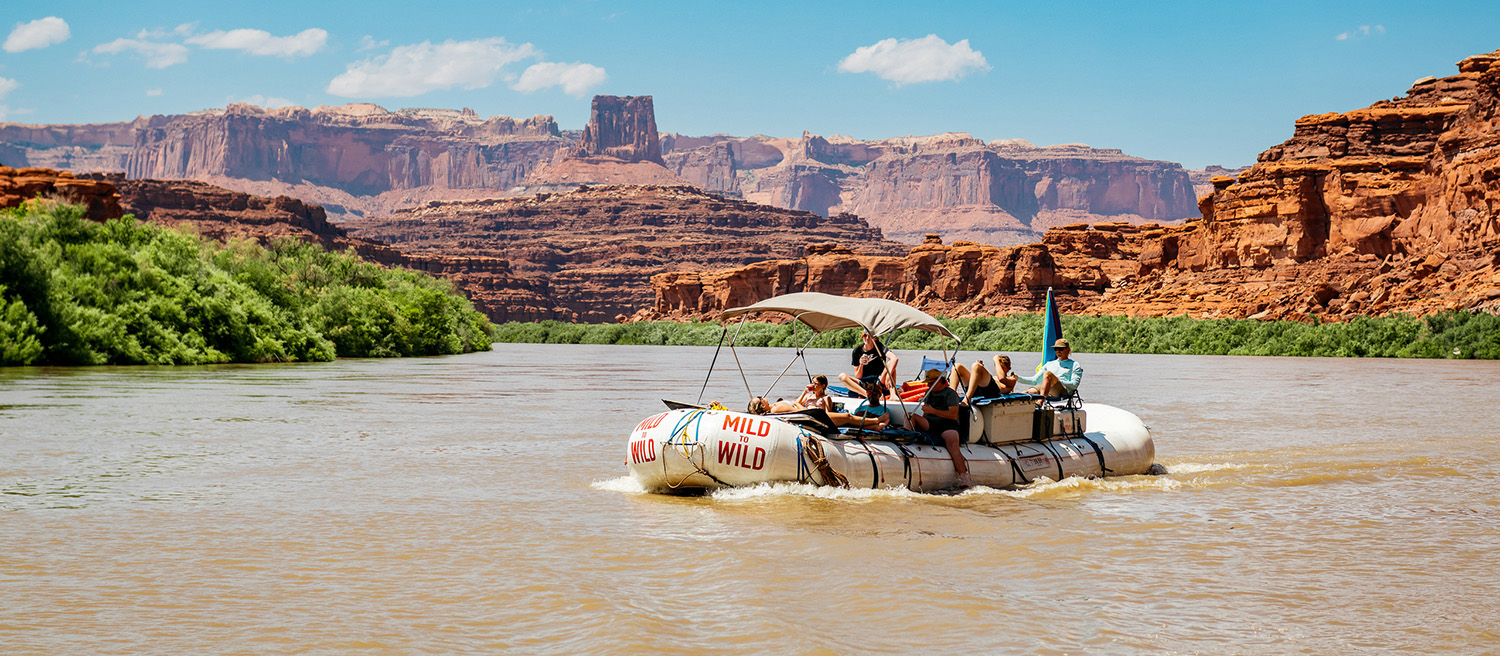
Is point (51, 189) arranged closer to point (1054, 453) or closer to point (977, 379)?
point (977, 379)

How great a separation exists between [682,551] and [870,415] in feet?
13.7

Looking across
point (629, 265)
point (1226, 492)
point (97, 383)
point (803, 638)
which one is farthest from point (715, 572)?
point (629, 265)

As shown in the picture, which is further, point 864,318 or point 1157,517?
point 864,318

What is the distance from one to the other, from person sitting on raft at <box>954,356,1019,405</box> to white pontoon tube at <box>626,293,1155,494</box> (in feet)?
0.66

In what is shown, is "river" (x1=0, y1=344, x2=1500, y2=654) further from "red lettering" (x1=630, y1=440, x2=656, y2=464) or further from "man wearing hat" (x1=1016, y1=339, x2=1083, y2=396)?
"man wearing hat" (x1=1016, y1=339, x2=1083, y2=396)

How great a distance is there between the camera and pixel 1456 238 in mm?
68875

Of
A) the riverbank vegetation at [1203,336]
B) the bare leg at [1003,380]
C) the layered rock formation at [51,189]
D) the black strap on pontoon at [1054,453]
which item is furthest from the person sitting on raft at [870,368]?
the layered rock formation at [51,189]

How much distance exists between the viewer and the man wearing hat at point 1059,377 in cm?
1390

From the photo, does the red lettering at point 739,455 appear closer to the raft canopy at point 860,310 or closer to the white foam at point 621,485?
the white foam at point 621,485

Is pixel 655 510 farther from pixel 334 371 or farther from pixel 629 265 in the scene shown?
pixel 629 265

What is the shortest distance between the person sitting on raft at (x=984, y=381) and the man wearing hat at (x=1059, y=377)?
226 millimetres

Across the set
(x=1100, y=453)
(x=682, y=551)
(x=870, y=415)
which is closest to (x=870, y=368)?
(x=870, y=415)

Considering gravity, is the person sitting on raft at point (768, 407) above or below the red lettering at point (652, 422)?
above

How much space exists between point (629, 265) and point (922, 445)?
179 m
